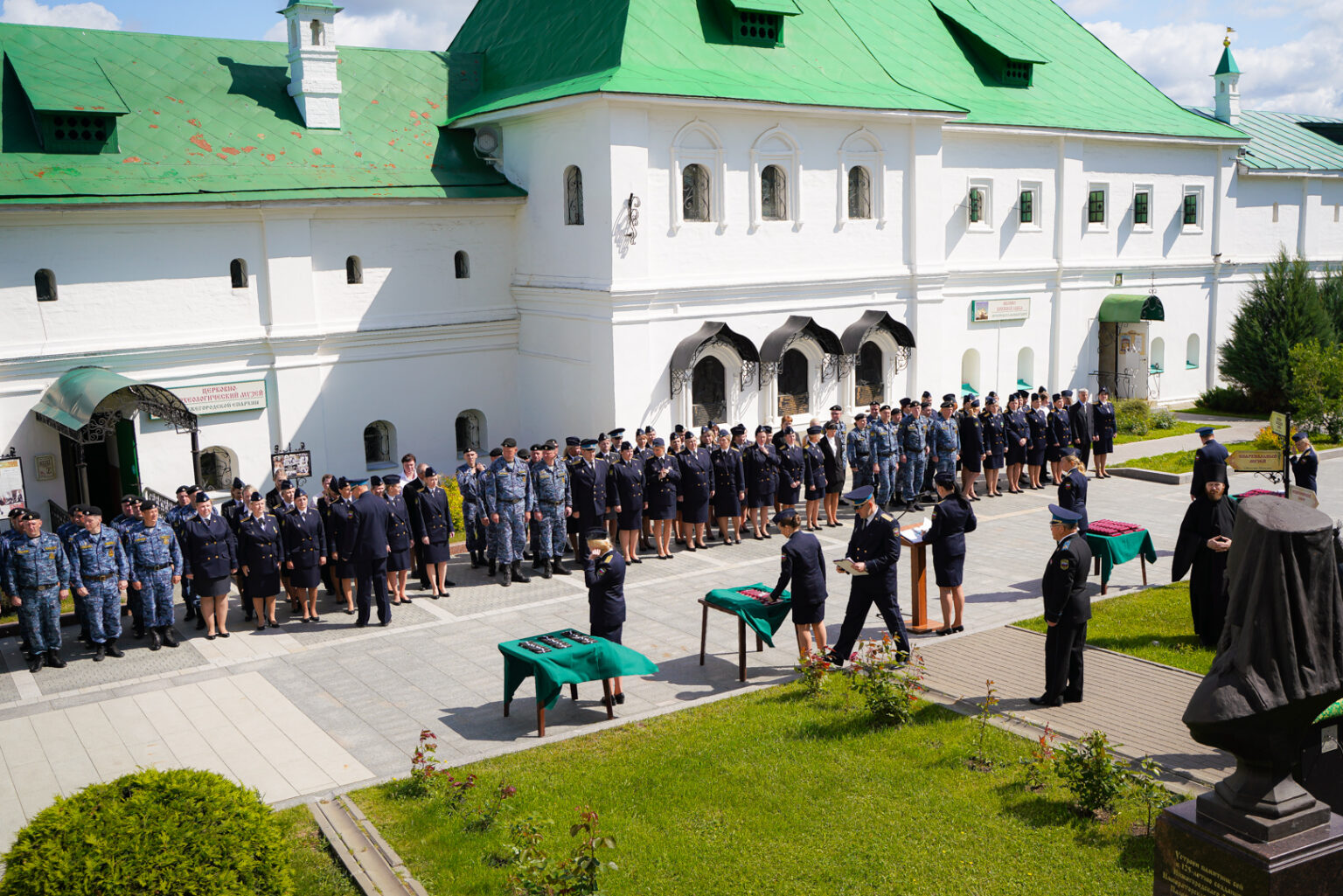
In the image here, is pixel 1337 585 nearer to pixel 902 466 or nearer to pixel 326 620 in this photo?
pixel 326 620

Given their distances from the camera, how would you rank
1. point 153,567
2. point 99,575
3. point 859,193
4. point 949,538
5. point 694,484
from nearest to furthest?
point 949,538 < point 99,575 < point 153,567 < point 694,484 < point 859,193

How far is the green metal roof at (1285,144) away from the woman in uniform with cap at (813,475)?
21.6 m

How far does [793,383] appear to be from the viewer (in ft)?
80.7

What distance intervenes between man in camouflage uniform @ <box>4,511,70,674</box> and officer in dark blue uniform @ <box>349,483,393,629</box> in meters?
3.37

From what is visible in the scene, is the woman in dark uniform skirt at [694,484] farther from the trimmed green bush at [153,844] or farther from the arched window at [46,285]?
the trimmed green bush at [153,844]

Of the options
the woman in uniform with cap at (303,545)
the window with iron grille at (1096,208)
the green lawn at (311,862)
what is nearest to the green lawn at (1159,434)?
the window with iron grille at (1096,208)

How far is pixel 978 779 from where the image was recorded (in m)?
9.45

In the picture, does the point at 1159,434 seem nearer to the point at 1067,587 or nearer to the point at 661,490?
the point at 661,490

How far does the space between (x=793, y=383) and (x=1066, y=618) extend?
46.6ft

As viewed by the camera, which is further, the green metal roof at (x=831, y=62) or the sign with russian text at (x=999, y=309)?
the sign with russian text at (x=999, y=309)

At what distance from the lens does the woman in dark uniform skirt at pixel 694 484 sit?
18.1 metres

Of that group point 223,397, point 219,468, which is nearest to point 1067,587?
point 223,397

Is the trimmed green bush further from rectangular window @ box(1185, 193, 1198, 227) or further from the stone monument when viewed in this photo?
rectangular window @ box(1185, 193, 1198, 227)

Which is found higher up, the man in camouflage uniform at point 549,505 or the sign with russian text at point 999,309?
the sign with russian text at point 999,309
